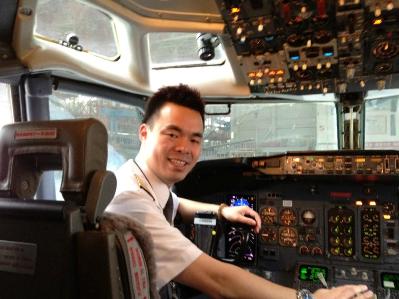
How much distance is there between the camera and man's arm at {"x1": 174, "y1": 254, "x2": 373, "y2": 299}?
130cm

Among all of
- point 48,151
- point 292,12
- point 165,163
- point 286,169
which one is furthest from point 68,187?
point 286,169

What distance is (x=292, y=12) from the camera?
6.22 feet

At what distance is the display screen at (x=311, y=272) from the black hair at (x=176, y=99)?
151 centimetres

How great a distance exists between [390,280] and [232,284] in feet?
5.60

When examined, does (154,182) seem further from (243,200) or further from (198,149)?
(243,200)

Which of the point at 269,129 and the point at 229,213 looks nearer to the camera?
the point at 229,213

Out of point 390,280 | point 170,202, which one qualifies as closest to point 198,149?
point 170,202

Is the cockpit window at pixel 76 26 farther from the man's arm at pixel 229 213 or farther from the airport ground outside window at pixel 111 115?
the man's arm at pixel 229 213

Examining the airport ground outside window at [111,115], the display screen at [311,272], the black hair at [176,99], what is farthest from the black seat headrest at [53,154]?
the display screen at [311,272]

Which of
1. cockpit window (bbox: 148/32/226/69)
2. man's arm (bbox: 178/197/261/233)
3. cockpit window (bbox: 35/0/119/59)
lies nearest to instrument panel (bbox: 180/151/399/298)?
man's arm (bbox: 178/197/261/233)

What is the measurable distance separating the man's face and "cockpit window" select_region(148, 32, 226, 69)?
112 centimetres

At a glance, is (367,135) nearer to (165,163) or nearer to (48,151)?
(165,163)

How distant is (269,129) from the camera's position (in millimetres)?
3260

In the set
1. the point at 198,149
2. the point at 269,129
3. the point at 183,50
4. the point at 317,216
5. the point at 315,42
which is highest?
the point at 183,50
